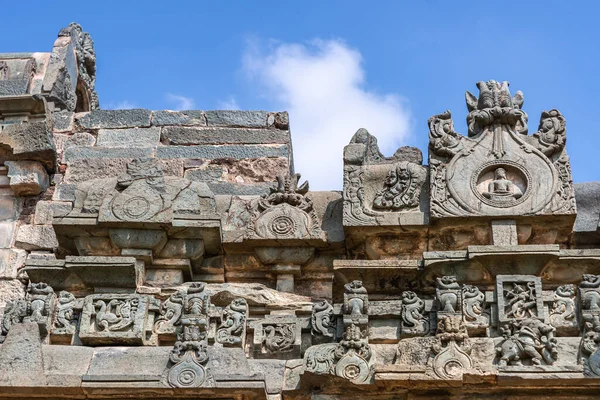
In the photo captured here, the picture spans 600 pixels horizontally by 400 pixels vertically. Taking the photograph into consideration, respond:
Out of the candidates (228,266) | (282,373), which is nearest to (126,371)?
(282,373)

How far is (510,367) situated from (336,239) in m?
2.13

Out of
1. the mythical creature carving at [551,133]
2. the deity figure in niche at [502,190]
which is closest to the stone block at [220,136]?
the deity figure in niche at [502,190]

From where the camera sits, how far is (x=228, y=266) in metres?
9.54

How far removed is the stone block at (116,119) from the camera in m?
11.1

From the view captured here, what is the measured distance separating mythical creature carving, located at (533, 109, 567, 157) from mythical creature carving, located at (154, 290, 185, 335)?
121 inches

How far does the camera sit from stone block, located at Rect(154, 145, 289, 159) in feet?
34.9

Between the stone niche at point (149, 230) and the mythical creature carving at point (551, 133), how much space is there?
262 cm

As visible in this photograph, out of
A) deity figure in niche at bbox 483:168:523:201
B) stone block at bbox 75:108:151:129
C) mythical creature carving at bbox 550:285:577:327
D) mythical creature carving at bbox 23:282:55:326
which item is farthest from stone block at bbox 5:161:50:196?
mythical creature carving at bbox 550:285:577:327

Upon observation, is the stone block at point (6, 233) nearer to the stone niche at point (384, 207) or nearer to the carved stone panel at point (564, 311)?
the stone niche at point (384, 207)

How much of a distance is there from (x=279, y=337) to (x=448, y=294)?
123 cm

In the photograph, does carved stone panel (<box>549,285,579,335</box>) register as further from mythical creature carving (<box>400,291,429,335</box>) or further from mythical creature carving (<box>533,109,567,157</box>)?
mythical creature carving (<box>533,109,567,157</box>)

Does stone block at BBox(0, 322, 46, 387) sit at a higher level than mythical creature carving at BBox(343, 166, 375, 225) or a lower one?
lower

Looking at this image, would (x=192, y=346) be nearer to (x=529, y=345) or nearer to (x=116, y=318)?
(x=116, y=318)

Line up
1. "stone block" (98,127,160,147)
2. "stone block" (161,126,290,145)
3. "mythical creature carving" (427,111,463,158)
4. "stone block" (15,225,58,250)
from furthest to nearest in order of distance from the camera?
"stone block" (98,127,160,147) → "stone block" (161,126,290,145) → "stone block" (15,225,58,250) → "mythical creature carving" (427,111,463,158)
